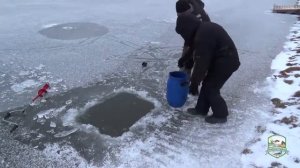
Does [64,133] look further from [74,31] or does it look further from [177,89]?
[74,31]

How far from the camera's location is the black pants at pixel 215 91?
12.4 feet

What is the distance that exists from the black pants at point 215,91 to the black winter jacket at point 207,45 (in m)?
0.09

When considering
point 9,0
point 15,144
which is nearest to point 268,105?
point 15,144

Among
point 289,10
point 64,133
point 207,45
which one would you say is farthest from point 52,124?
point 289,10

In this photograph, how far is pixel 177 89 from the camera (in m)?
4.17

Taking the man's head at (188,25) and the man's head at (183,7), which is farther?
the man's head at (183,7)

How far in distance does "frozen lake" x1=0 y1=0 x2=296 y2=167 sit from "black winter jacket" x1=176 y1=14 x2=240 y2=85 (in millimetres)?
837

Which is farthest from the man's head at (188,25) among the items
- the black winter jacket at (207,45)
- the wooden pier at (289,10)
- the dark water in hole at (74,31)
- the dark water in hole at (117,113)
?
the wooden pier at (289,10)

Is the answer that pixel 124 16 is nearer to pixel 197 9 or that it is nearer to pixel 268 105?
pixel 197 9

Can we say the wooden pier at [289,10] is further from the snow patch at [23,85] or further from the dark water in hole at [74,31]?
the snow patch at [23,85]

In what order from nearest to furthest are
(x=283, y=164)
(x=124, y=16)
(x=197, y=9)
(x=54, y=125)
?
1. (x=283, y=164)
2. (x=54, y=125)
3. (x=197, y=9)
4. (x=124, y=16)

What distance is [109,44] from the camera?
693 centimetres

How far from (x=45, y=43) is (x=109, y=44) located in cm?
151

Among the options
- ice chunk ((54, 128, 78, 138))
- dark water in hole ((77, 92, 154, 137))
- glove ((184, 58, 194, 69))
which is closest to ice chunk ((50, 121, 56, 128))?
ice chunk ((54, 128, 78, 138))
